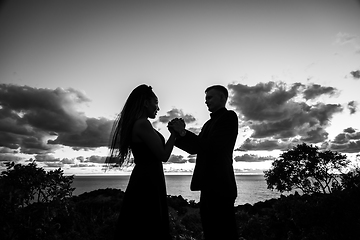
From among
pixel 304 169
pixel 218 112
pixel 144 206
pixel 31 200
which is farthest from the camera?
pixel 304 169

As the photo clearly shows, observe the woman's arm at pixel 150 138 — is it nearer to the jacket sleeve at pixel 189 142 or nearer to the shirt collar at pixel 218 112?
the jacket sleeve at pixel 189 142

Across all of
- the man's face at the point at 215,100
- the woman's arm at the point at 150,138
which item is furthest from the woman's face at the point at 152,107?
the man's face at the point at 215,100

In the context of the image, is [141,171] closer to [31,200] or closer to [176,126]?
[176,126]

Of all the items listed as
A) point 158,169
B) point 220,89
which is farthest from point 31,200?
point 220,89

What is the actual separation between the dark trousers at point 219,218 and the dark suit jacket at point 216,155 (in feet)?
0.39

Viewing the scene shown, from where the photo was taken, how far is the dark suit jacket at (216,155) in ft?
13.4

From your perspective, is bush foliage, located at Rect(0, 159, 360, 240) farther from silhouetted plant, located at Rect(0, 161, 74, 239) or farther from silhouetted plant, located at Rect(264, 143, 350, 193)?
silhouetted plant, located at Rect(264, 143, 350, 193)

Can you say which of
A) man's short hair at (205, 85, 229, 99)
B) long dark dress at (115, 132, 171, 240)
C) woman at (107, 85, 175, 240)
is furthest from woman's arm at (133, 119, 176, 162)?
man's short hair at (205, 85, 229, 99)

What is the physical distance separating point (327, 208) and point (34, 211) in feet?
22.3

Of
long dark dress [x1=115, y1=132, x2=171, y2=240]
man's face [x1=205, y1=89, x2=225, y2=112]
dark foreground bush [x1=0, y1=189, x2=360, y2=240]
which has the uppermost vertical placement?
man's face [x1=205, y1=89, x2=225, y2=112]

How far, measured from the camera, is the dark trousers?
3965 mm

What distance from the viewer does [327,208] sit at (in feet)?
22.0

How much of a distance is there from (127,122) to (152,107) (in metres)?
0.46

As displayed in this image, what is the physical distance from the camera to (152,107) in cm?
414
